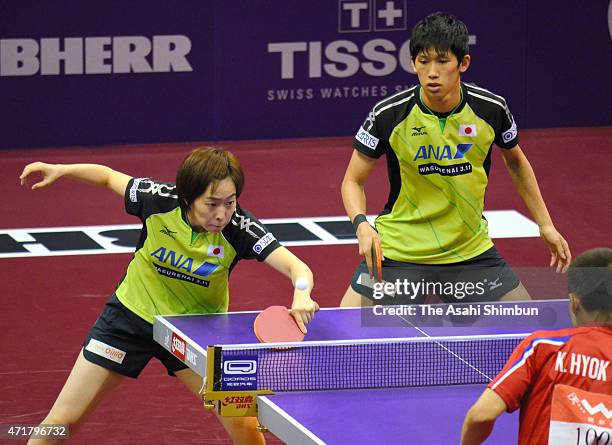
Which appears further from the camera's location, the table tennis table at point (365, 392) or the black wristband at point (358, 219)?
the black wristband at point (358, 219)

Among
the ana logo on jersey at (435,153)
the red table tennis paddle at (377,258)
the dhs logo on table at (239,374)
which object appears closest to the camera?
the dhs logo on table at (239,374)

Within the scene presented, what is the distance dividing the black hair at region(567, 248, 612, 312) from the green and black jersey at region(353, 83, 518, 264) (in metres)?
2.46

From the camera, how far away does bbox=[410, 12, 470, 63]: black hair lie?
627 cm

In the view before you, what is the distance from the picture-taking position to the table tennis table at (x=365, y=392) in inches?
182

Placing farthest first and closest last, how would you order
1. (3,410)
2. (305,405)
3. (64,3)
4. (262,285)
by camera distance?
(64,3), (262,285), (3,410), (305,405)

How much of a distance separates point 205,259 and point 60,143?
848 centimetres

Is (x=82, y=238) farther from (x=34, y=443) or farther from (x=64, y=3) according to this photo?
(x=34, y=443)

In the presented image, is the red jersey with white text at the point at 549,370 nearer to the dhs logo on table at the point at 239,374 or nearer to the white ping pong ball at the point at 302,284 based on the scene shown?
the dhs logo on table at the point at 239,374

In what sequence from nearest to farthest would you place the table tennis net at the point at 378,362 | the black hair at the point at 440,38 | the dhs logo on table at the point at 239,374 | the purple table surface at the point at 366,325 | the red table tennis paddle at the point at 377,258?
1. the dhs logo on table at the point at 239,374
2. the table tennis net at the point at 378,362
3. the purple table surface at the point at 366,325
4. the red table tennis paddle at the point at 377,258
5. the black hair at the point at 440,38

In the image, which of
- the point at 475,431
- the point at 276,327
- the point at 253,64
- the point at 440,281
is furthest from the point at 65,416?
→ the point at 253,64

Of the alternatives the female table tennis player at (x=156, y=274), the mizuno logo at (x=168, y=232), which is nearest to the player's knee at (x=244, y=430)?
the female table tennis player at (x=156, y=274)

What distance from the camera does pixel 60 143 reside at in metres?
13.9

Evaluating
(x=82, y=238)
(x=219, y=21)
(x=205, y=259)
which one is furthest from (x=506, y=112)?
(x=219, y=21)

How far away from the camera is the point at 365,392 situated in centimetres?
510
